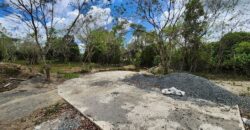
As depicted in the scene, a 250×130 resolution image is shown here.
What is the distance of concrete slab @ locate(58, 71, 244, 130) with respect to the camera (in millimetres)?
5520

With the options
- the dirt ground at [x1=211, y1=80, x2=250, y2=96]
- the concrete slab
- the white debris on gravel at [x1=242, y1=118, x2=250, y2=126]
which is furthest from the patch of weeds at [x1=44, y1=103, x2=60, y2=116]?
the dirt ground at [x1=211, y1=80, x2=250, y2=96]

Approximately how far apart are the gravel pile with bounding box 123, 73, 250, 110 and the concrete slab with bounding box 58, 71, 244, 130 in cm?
70

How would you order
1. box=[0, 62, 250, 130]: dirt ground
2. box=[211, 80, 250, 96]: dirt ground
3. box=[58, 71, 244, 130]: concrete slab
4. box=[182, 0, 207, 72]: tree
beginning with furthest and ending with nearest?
box=[182, 0, 207, 72]: tree → box=[211, 80, 250, 96]: dirt ground → box=[0, 62, 250, 130]: dirt ground → box=[58, 71, 244, 130]: concrete slab

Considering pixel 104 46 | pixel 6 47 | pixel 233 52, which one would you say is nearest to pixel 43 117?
pixel 233 52

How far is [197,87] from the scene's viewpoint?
29.1ft

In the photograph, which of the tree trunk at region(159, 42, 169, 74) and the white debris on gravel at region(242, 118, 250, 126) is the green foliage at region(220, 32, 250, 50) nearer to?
the tree trunk at region(159, 42, 169, 74)

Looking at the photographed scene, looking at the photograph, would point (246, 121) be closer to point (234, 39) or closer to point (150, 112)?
point (150, 112)

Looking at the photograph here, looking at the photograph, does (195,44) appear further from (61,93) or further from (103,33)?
(61,93)

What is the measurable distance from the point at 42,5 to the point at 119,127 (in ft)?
33.4

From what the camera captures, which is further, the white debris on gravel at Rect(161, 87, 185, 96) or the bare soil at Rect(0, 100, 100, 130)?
the white debris on gravel at Rect(161, 87, 185, 96)

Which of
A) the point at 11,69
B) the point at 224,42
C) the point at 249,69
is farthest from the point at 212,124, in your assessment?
the point at 224,42

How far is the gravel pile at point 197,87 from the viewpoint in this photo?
760 cm

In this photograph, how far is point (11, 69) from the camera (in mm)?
15508

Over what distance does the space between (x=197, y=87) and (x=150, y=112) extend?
338 cm
